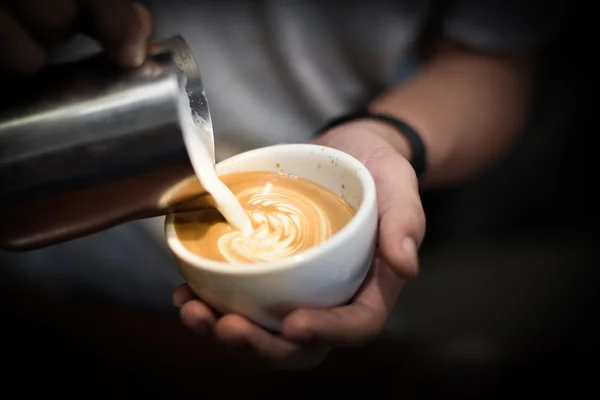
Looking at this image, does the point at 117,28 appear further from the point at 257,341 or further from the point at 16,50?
the point at 257,341

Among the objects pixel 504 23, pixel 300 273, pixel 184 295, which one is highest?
pixel 504 23

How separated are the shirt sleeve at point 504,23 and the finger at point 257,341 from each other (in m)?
0.72

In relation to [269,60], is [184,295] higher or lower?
lower

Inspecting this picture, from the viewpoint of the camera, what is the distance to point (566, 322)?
1.21 m

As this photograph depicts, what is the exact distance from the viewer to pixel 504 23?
3.34 feet

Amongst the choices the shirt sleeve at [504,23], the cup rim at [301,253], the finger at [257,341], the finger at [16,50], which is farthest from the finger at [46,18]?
the shirt sleeve at [504,23]

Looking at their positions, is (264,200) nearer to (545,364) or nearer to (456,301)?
(456,301)

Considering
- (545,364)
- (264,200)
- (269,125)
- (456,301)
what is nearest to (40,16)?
(264,200)

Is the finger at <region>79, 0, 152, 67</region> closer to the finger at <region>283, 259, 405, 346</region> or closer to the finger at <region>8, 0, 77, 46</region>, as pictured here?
the finger at <region>8, 0, 77, 46</region>

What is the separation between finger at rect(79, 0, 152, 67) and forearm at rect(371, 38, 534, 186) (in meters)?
0.58

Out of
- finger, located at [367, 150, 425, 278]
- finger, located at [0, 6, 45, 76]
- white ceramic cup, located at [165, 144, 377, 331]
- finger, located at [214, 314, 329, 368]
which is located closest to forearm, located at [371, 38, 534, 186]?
finger, located at [367, 150, 425, 278]

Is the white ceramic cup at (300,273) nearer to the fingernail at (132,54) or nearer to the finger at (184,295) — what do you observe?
the finger at (184,295)

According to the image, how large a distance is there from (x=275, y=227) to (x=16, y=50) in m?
0.37

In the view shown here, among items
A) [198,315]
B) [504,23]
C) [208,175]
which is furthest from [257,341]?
[504,23]
